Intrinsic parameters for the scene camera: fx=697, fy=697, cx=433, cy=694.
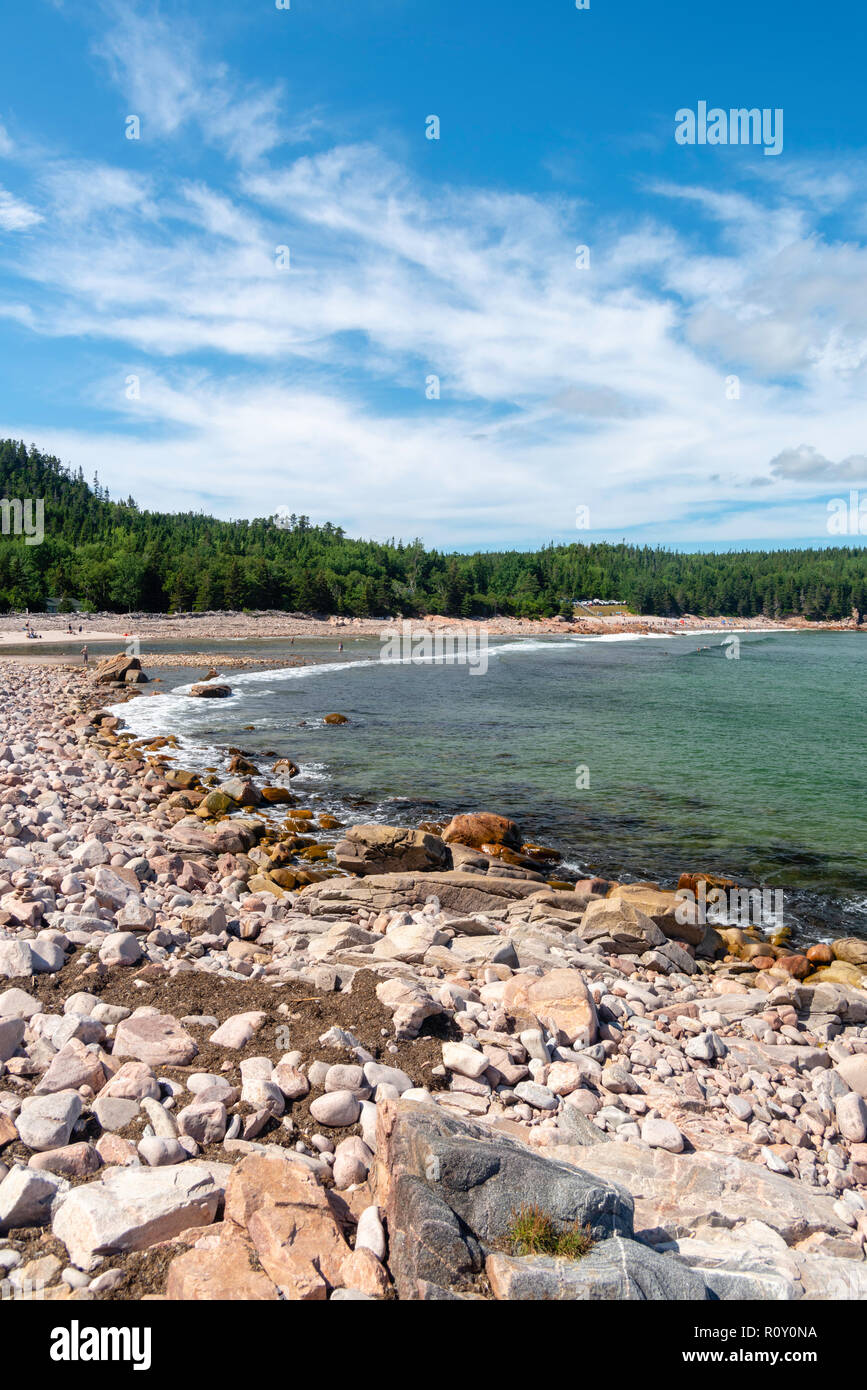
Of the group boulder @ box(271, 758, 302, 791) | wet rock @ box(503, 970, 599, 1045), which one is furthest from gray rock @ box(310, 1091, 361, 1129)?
boulder @ box(271, 758, 302, 791)

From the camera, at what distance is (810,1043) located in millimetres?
8859

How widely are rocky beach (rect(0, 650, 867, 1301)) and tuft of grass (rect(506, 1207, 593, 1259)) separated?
0.01 m

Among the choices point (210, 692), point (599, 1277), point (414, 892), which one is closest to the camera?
point (599, 1277)

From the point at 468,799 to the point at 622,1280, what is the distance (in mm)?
17738

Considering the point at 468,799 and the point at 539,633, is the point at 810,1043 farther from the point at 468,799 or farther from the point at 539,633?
the point at 539,633

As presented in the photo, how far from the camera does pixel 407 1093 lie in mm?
5711

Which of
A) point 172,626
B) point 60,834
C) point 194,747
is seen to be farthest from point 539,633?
point 60,834

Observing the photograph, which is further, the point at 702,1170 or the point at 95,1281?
the point at 702,1170

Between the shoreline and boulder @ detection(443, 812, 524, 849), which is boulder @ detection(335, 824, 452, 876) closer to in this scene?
boulder @ detection(443, 812, 524, 849)

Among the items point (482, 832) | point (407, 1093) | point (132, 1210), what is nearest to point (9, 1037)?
point (132, 1210)

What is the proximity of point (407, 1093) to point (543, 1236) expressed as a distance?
70.4 inches

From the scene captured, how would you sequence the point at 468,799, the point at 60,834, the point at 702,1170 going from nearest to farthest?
1. the point at 702,1170
2. the point at 60,834
3. the point at 468,799

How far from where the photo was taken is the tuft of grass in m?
4.11

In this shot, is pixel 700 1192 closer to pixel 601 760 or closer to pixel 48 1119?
pixel 48 1119
